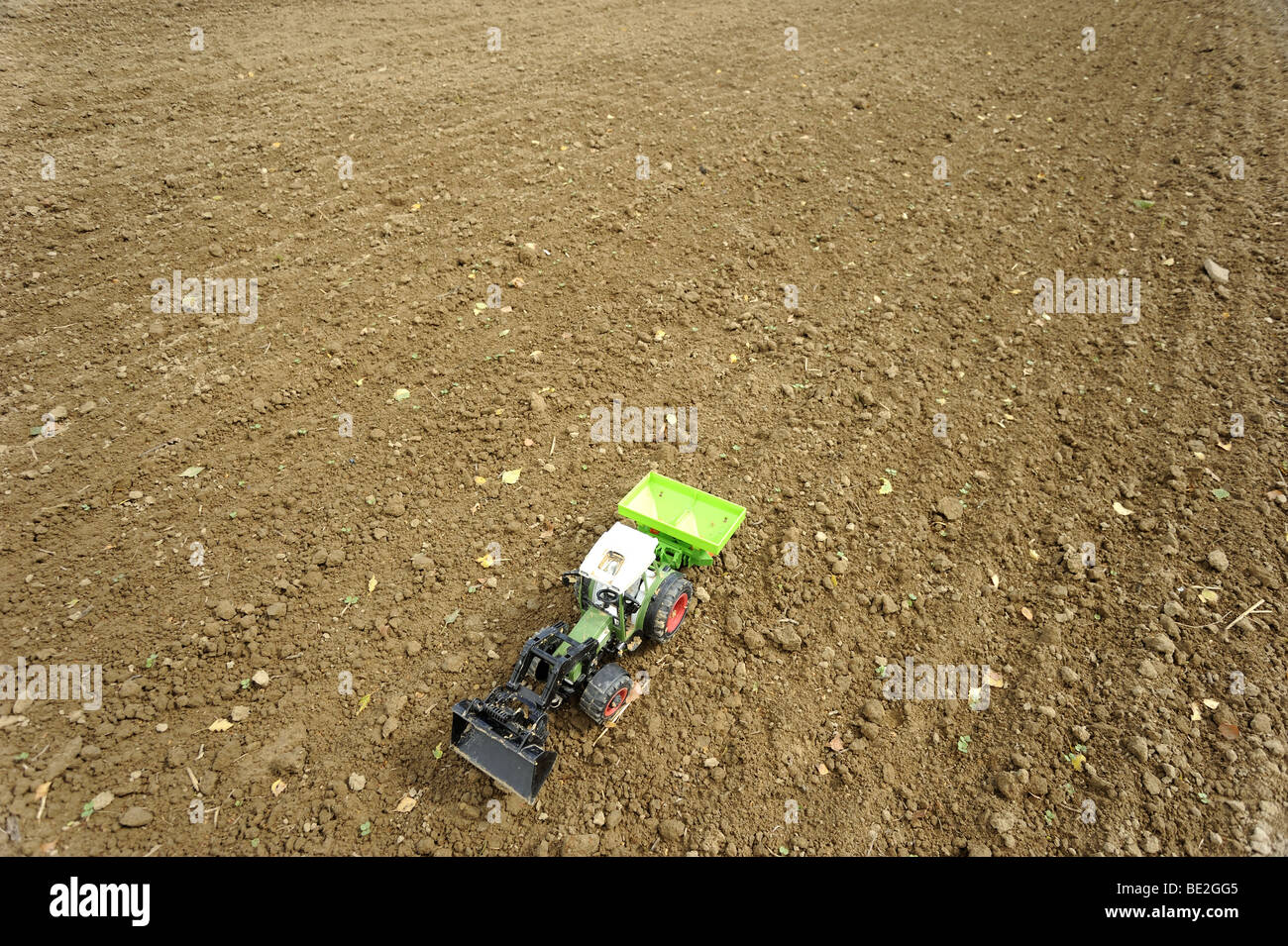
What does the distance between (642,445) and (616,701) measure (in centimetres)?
265

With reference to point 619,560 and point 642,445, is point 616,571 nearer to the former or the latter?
point 619,560

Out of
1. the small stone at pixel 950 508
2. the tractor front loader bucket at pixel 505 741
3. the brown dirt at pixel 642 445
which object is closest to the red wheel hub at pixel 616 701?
the brown dirt at pixel 642 445

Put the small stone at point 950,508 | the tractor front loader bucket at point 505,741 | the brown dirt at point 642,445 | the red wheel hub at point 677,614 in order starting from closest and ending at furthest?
the tractor front loader bucket at point 505,741 < the brown dirt at point 642,445 < the red wheel hub at point 677,614 < the small stone at point 950,508

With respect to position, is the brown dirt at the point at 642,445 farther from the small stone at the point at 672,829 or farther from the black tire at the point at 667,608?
the black tire at the point at 667,608

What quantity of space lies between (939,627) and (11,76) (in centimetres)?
1386

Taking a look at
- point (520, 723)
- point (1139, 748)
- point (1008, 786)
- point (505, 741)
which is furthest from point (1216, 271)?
point (505, 741)

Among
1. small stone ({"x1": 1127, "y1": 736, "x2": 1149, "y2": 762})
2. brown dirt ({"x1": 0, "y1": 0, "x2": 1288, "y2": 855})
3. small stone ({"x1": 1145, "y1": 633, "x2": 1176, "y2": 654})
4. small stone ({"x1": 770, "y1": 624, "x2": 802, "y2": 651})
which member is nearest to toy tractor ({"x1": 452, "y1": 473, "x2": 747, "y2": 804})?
brown dirt ({"x1": 0, "y1": 0, "x2": 1288, "y2": 855})

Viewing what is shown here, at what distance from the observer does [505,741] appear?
14.0 feet

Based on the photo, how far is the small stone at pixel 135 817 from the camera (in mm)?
4375

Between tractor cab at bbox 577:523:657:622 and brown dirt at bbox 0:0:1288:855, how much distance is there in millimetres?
684

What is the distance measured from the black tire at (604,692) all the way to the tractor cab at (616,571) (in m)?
0.36

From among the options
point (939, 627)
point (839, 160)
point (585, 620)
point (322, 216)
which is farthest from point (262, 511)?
point (839, 160)

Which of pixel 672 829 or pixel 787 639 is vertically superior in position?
pixel 787 639

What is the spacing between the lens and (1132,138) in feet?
33.5
